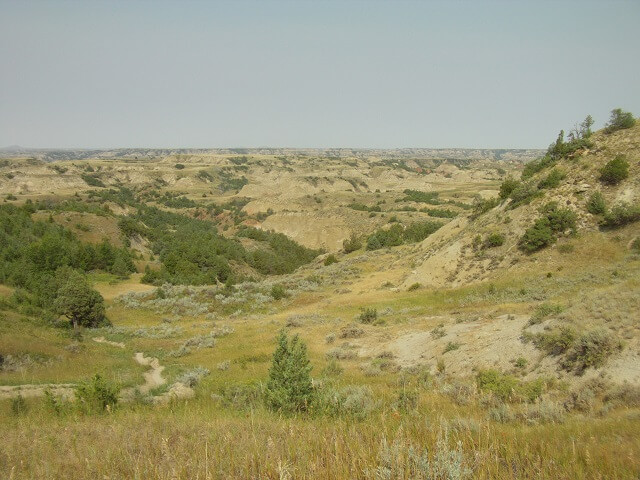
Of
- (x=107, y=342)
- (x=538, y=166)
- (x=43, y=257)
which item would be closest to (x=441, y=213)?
(x=538, y=166)

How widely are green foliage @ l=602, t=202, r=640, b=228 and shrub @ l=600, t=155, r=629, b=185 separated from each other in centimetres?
322

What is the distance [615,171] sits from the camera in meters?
29.8

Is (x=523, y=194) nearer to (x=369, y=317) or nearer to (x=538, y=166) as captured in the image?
(x=538, y=166)

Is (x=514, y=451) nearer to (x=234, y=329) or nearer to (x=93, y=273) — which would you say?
(x=234, y=329)

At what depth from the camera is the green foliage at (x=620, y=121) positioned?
112ft

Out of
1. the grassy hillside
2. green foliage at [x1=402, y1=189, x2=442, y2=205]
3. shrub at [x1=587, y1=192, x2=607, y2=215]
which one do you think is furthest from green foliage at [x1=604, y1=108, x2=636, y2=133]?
green foliage at [x1=402, y1=189, x2=442, y2=205]

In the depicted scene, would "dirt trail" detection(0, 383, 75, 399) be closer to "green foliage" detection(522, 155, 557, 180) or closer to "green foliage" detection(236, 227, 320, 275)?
"green foliage" detection(522, 155, 557, 180)

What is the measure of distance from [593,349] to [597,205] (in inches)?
938

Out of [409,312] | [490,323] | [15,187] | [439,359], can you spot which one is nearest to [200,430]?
[439,359]

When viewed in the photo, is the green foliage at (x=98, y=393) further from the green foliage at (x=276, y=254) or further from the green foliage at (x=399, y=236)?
the green foliage at (x=276, y=254)

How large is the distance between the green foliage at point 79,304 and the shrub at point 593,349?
32896mm

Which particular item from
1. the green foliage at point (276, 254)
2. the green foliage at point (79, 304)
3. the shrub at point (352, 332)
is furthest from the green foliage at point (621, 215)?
the green foliage at point (276, 254)

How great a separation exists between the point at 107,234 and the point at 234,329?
6017 cm

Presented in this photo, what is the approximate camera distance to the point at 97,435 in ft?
16.4
